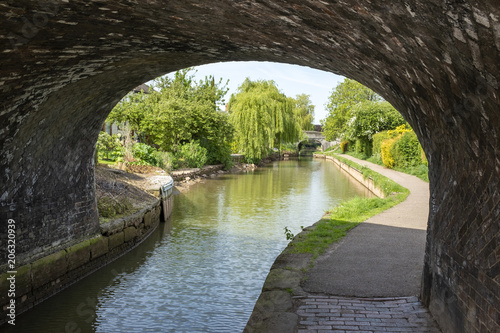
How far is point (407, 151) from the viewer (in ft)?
85.8

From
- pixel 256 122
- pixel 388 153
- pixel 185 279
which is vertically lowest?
pixel 185 279

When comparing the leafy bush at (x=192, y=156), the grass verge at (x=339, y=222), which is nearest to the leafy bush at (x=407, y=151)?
the grass verge at (x=339, y=222)

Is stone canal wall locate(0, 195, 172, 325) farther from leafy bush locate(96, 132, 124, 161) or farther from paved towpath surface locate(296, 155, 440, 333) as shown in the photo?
leafy bush locate(96, 132, 124, 161)

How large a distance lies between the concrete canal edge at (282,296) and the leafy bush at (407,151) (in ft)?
63.6

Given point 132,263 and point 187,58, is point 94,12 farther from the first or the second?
point 132,263

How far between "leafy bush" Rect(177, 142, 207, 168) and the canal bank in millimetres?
16927

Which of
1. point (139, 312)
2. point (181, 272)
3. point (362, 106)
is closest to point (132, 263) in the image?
point (181, 272)

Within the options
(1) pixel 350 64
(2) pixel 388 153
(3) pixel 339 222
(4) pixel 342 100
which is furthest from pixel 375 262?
(4) pixel 342 100

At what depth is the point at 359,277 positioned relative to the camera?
6273 mm

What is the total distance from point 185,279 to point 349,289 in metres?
3.56

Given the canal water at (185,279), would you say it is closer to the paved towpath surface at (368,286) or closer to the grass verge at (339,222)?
the grass verge at (339,222)

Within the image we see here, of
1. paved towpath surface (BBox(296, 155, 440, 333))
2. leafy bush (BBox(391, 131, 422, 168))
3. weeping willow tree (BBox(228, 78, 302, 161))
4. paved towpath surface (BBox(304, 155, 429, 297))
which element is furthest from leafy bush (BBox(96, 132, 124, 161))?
leafy bush (BBox(391, 131, 422, 168))

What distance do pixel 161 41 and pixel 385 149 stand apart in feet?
84.0

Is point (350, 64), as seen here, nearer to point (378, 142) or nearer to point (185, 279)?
point (185, 279)
